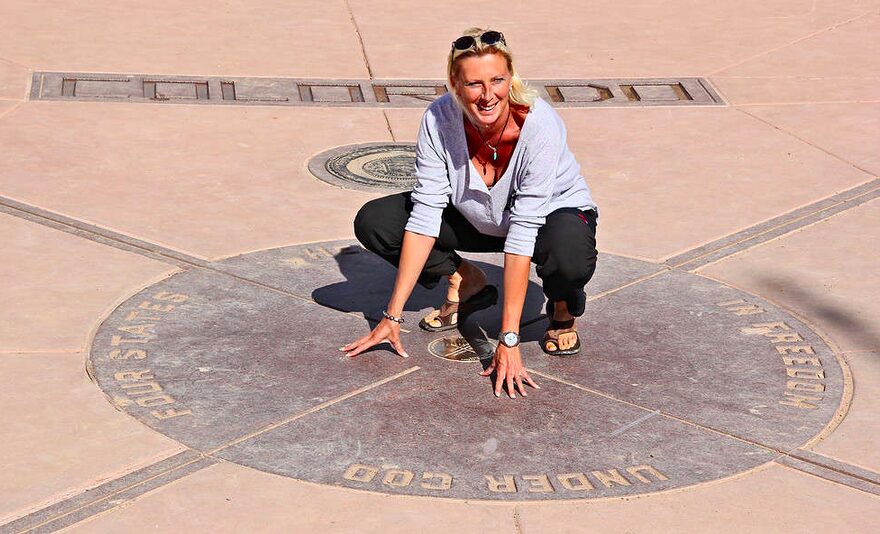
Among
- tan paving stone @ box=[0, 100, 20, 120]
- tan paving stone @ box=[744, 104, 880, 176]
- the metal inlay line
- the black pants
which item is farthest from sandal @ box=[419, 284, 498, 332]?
tan paving stone @ box=[0, 100, 20, 120]

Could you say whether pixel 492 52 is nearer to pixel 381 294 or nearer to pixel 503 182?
pixel 503 182

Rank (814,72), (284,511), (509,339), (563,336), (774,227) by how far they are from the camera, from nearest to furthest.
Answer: (284,511) → (509,339) → (563,336) → (774,227) → (814,72)

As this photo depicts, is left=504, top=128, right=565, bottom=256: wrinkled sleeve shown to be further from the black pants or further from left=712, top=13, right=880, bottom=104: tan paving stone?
left=712, top=13, right=880, bottom=104: tan paving stone

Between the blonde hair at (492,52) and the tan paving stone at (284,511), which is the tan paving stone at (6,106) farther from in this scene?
the tan paving stone at (284,511)

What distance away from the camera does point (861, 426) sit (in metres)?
4.56

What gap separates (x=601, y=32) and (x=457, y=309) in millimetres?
5380

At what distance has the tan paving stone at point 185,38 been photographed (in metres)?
8.92

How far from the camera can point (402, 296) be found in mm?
4910

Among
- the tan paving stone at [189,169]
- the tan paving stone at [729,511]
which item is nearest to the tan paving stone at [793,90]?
the tan paving stone at [189,169]

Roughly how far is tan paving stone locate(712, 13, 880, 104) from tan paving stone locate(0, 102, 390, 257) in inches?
103

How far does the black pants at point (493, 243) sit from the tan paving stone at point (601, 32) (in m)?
3.88

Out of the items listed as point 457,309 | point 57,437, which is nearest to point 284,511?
point 57,437

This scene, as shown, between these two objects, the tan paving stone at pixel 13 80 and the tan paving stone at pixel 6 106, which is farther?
the tan paving stone at pixel 13 80

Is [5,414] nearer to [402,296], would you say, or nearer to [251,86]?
[402,296]
